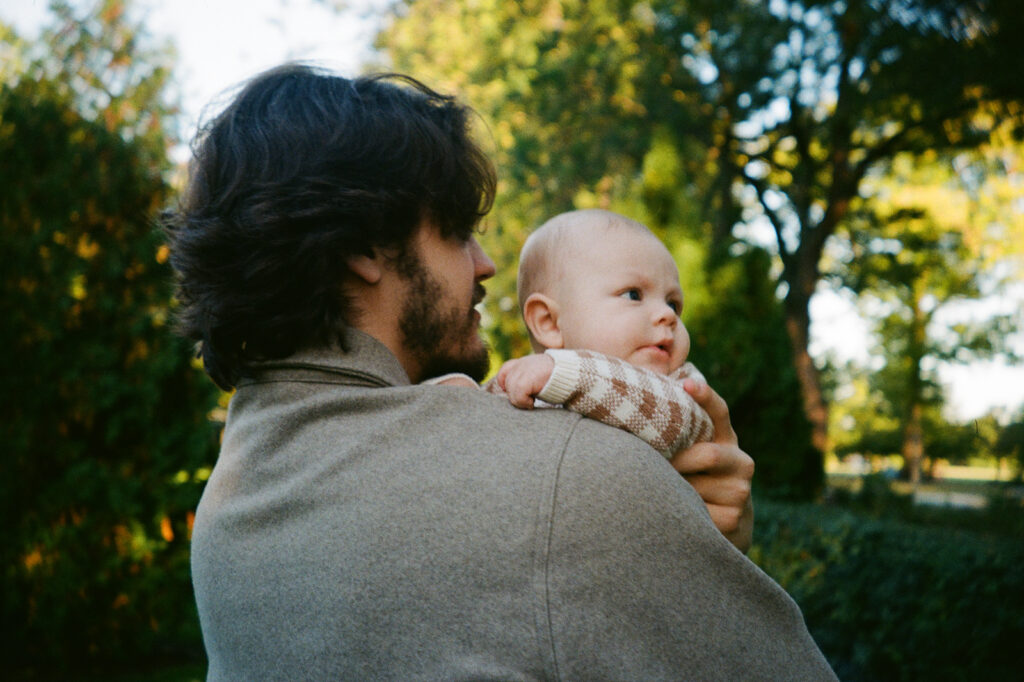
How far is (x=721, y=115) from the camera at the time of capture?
13.2 metres

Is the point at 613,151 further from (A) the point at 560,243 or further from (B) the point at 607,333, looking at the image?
(B) the point at 607,333

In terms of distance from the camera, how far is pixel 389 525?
48.1 inches

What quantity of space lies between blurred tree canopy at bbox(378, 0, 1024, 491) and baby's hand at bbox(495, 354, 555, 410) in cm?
617

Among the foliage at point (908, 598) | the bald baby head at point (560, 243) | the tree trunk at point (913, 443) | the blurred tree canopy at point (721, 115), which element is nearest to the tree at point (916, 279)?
the tree trunk at point (913, 443)

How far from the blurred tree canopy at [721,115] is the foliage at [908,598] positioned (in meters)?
2.67

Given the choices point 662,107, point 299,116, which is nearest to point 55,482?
point 299,116

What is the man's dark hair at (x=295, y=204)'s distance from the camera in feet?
5.22

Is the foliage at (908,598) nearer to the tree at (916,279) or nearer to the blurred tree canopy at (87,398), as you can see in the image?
the blurred tree canopy at (87,398)

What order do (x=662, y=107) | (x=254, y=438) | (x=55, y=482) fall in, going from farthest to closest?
1. (x=662, y=107)
2. (x=55, y=482)
3. (x=254, y=438)

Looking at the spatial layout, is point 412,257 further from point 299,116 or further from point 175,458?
point 175,458

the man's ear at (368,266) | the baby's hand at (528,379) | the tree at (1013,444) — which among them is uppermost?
the man's ear at (368,266)

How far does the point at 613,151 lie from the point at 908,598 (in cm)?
976

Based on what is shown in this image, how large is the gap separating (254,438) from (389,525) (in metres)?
0.40

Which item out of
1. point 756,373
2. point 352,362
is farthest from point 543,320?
Answer: point 756,373
